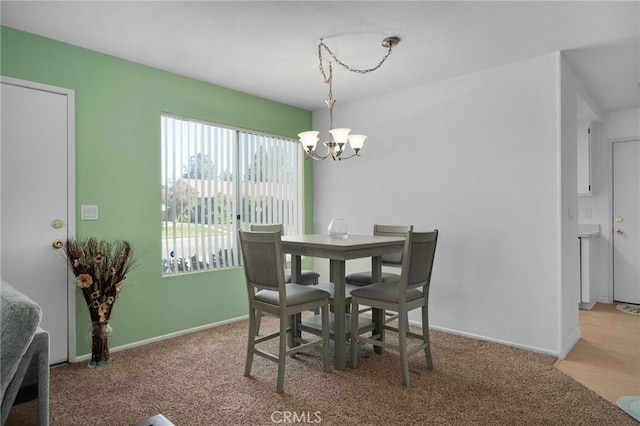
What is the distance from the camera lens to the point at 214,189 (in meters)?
3.80

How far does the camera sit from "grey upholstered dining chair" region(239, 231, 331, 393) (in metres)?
2.40

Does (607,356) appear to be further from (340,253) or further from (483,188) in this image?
(340,253)

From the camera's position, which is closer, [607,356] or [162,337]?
[607,356]

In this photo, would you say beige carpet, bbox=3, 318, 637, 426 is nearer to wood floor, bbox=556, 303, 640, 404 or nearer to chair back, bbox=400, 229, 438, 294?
wood floor, bbox=556, 303, 640, 404

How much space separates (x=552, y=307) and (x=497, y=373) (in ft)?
2.69

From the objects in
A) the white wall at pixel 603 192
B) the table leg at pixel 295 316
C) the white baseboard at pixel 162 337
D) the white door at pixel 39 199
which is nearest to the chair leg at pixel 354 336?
the table leg at pixel 295 316

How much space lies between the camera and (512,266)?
10.7 feet

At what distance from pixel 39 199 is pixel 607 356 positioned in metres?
4.49

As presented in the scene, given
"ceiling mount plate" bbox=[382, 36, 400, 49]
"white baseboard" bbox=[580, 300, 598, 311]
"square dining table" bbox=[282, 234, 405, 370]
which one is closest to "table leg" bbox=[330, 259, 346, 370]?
"square dining table" bbox=[282, 234, 405, 370]

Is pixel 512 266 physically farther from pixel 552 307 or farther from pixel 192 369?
pixel 192 369

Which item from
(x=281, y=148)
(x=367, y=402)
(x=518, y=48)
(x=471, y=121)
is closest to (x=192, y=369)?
(x=367, y=402)

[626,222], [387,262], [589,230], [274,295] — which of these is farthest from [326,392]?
[626,222]

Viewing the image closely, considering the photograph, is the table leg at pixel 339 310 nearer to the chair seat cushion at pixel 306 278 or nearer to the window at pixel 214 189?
the chair seat cushion at pixel 306 278

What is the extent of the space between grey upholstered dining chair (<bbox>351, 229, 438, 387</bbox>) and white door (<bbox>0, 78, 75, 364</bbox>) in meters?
2.19
